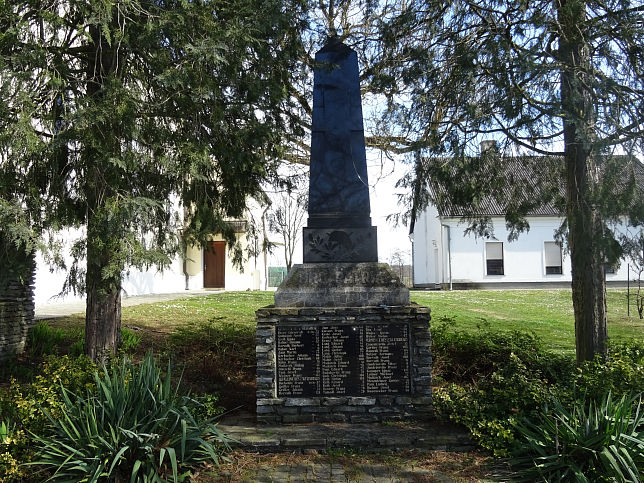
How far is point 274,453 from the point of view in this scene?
481cm

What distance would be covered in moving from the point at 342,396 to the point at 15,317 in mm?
4976

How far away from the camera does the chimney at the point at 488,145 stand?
6302mm

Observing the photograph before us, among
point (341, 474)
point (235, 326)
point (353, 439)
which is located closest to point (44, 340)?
point (235, 326)

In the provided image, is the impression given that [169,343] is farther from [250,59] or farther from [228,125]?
[250,59]

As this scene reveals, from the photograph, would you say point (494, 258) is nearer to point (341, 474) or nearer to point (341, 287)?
point (341, 287)

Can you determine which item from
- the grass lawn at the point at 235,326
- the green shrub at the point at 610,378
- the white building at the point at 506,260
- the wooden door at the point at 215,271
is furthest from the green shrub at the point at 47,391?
the white building at the point at 506,260

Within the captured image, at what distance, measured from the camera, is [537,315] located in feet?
42.9

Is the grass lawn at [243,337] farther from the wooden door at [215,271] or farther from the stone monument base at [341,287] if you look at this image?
the wooden door at [215,271]

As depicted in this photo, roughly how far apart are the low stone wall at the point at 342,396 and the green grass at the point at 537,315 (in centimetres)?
→ 302

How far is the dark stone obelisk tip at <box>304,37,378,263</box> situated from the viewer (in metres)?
5.91

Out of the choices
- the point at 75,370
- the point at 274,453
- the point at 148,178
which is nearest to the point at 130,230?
the point at 148,178

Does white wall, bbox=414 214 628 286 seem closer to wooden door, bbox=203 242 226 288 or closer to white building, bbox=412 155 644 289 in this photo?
white building, bbox=412 155 644 289

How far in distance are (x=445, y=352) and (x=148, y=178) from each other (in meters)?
4.54

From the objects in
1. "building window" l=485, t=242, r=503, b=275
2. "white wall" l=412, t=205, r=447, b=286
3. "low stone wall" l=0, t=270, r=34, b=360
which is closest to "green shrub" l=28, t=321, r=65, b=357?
"low stone wall" l=0, t=270, r=34, b=360
